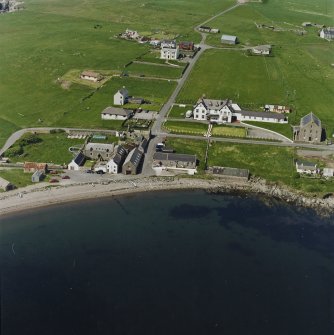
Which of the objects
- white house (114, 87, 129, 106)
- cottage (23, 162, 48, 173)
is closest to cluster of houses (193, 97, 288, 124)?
white house (114, 87, 129, 106)

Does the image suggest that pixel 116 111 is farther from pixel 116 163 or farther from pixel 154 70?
pixel 154 70

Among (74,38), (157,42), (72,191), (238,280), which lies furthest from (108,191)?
(74,38)

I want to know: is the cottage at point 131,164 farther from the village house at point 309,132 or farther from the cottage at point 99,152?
the village house at point 309,132

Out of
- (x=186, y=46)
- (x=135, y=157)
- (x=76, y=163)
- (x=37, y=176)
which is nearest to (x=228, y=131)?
(x=135, y=157)

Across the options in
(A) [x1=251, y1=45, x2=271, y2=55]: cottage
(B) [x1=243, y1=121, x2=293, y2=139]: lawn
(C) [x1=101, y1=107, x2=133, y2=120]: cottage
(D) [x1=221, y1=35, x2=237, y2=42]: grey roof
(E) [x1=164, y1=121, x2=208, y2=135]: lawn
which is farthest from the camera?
(D) [x1=221, y1=35, x2=237, y2=42]: grey roof

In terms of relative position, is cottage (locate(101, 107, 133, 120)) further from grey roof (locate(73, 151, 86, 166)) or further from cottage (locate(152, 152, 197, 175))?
→ cottage (locate(152, 152, 197, 175))

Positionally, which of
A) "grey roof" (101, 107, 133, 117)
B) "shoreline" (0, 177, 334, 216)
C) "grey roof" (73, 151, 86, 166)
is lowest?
"shoreline" (0, 177, 334, 216)

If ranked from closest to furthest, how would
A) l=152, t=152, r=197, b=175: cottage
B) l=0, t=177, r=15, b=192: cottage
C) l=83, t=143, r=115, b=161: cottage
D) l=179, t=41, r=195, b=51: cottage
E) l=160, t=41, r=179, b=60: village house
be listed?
l=0, t=177, r=15, b=192: cottage → l=152, t=152, r=197, b=175: cottage → l=83, t=143, r=115, b=161: cottage → l=160, t=41, r=179, b=60: village house → l=179, t=41, r=195, b=51: cottage
